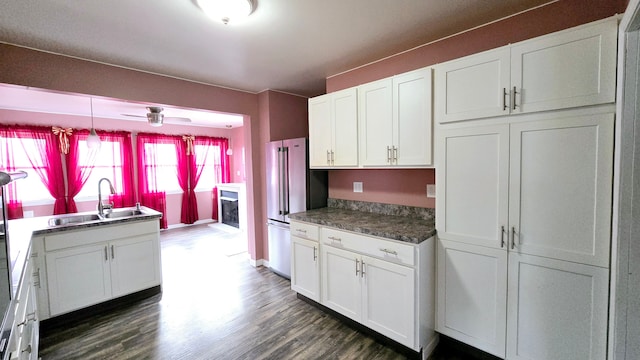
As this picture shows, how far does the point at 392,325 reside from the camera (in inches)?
79.7

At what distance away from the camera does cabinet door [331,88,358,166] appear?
2.56 metres

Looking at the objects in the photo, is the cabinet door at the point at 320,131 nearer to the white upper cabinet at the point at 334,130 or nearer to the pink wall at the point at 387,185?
the white upper cabinet at the point at 334,130

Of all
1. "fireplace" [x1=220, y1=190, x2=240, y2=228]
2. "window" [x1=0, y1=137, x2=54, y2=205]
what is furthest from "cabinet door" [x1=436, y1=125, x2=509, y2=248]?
"window" [x1=0, y1=137, x2=54, y2=205]

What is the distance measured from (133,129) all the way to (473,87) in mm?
6372

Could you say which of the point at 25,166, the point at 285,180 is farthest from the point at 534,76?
the point at 25,166

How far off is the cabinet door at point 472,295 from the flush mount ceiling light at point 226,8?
2.10m

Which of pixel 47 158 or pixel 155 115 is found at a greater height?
pixel 155 115

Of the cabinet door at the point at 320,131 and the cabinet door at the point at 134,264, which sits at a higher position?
the cabinet door at the point at 320,131

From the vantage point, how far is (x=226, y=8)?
1.69m

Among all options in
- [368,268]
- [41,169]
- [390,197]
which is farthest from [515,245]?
[41,169]

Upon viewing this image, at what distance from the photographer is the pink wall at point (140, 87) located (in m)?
2.29

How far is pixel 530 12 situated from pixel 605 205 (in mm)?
1405

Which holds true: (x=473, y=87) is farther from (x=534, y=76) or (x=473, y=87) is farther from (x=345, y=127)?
(x=345, y=127)

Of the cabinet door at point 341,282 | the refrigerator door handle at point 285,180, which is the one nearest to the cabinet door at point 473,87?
the cabinet door at point 341,282
